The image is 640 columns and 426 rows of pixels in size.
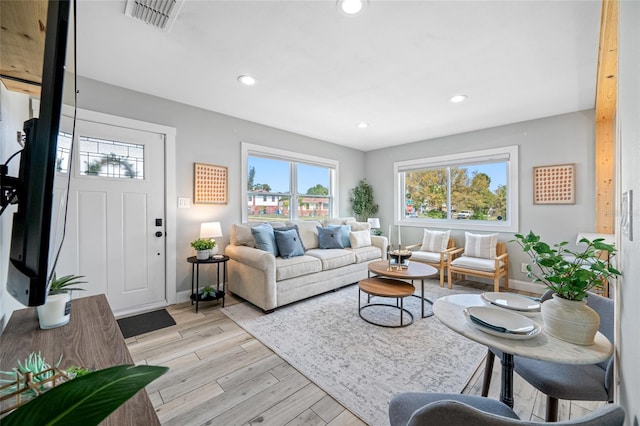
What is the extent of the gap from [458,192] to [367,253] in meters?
1.97

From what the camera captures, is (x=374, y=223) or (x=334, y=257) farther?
(x=374, y=223)

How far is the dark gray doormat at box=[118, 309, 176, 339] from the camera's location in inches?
100

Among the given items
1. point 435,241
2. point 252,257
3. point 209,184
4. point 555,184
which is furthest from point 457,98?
point 209,184

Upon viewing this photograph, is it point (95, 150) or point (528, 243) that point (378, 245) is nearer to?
point (528, 243)

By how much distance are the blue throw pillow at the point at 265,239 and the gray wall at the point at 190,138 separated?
0.54 m

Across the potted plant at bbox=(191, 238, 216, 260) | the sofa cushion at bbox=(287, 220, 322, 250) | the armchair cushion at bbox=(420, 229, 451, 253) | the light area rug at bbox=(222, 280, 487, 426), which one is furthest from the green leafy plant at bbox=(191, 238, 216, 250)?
the armchair cushion at bbox=(420, 229, 451, 253)

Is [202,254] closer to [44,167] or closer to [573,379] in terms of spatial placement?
[44,167]

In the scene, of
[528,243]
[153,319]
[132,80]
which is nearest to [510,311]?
[528,243]

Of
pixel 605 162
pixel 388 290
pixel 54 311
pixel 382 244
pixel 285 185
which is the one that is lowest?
pixel 388 290

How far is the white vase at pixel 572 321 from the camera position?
94cm

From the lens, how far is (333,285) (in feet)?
11.9

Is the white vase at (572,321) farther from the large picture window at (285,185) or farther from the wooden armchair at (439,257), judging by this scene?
the large picture window at (285,185)

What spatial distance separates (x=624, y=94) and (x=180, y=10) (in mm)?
2310

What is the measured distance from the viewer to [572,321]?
0.96 metres
